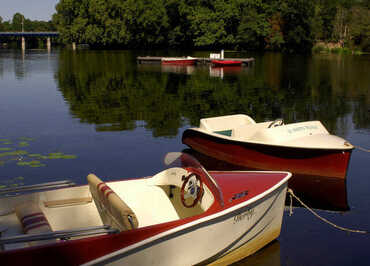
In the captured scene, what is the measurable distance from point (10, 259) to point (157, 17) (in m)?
103

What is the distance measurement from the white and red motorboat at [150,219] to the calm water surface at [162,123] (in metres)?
1.21

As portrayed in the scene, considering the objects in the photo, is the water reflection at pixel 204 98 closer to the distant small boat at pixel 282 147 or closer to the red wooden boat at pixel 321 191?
the distant small boat at pixel 282 147

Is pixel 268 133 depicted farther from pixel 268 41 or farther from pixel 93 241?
pixel 268 41

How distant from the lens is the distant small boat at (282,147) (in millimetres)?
12133

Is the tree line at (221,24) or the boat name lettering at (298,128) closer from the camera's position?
the boat name lettering at (298,128)

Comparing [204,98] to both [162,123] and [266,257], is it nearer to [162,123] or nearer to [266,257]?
[162,123]

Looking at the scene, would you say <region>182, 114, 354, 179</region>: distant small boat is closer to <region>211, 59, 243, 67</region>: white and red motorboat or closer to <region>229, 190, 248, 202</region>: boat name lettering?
<region>229, 190, 248, 202</region>: boat name lettering

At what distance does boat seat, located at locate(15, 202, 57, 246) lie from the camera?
260 inches

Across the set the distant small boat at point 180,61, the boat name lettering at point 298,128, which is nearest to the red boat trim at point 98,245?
the boat name lettering at point 298,128

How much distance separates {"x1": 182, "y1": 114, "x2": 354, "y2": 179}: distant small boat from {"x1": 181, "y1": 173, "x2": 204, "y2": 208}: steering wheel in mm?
5175

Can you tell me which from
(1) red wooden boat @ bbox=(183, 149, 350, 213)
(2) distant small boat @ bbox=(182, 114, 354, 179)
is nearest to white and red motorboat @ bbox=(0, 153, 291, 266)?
(1) red wooden boat @ bbox=(183, 149, 350, 213)

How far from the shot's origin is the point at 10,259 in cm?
546

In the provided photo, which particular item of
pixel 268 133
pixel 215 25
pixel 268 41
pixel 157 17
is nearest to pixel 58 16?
pixel 157 17

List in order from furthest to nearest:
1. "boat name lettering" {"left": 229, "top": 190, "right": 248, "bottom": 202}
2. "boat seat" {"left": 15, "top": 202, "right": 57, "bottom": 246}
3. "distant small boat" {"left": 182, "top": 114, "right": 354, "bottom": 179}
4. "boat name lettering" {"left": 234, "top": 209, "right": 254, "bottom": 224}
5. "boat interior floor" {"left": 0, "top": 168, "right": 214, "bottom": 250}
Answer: "distant small boat" {"left": 182, "top": 114, "right": 354, "bottom": 179} → "boat name lettering" {"left": 229, "top": 190, "right": 248, "bottom": 202} → "boat name lettering" {"left": 234, "top": 209, "right": 254, "bottom": 224} → "boat interior floor" {"left": 0, "top": 168, "right": 214, "bottom": 250} → "boat seat" {"left": 15, "top": 202, "right": 57, "bottom": 246}
